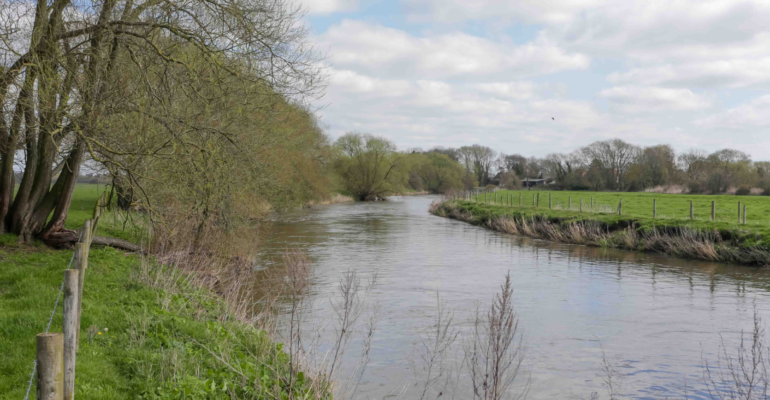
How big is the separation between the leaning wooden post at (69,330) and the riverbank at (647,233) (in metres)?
22.2

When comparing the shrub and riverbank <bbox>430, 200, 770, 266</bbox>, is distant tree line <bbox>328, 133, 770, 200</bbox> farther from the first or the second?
riverbank <bbox>430, 200, 770, 266</bbox>

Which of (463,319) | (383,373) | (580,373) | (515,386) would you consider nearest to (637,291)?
(463,319)

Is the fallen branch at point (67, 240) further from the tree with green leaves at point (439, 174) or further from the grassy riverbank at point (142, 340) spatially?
the tree with green leaves at point (439, 174)

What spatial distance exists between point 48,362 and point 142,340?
4.30 meters

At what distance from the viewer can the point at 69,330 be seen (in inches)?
164

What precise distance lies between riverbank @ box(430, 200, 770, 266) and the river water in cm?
84

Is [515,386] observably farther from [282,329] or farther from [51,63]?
[51,63]

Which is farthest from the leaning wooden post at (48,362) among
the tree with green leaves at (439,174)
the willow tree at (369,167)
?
the tree with green leaves at (439,174)

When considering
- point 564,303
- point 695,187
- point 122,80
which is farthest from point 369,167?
point 122,80

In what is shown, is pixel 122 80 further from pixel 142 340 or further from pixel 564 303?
pixel 564 303

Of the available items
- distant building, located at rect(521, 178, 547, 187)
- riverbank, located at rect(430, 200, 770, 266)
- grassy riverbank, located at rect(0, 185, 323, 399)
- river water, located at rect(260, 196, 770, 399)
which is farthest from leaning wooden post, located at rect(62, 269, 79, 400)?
distant building, located at rect(521, 178, 547, 187)

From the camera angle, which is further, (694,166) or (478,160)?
(478,160)

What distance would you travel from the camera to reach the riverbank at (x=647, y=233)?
70.3 feet

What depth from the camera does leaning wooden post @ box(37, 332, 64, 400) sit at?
9.76 ft
